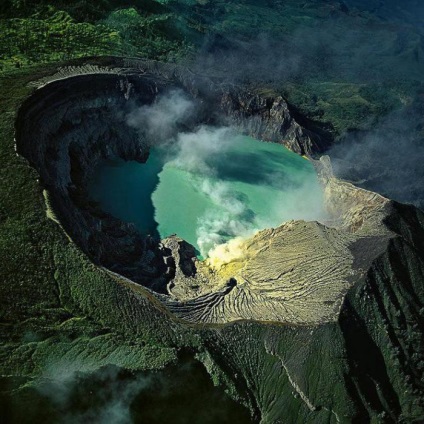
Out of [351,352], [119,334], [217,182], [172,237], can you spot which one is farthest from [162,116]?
[351,352]

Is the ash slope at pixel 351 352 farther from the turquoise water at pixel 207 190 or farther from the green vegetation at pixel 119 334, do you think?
the turquoise water at pixel 207 190

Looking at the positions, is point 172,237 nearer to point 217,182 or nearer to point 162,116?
point 217,182

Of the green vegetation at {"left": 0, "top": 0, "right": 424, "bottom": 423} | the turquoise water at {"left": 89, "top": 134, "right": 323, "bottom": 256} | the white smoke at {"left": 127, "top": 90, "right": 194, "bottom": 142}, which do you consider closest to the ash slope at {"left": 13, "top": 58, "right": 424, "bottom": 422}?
the green vegetation at {"left": 0, "top": 0, "right": 424, "bottom": 423}

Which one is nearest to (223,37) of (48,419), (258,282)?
(258,282)

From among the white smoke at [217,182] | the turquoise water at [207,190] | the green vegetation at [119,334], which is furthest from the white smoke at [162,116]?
the green vegetation at [119,334]

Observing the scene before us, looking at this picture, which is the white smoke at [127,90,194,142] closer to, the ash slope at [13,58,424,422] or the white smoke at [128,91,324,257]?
the white smoke at [128,91,324,257]

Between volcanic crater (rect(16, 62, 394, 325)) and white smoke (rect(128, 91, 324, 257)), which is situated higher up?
volcanic crater (rect(16, 62, 394, 325))
